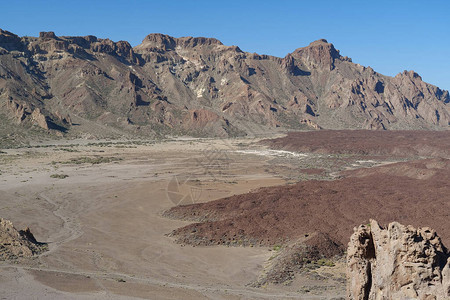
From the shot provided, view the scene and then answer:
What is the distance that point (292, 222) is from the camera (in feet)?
97.5

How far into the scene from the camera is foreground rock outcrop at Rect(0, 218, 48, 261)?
2225cm

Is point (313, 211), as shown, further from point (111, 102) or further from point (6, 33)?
point (6, 33)

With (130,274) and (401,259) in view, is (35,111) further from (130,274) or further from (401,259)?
(401,259)

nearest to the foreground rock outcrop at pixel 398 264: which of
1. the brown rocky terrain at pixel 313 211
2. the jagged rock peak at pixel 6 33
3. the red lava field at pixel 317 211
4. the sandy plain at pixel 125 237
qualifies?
the sandy plain at pixel 125 237

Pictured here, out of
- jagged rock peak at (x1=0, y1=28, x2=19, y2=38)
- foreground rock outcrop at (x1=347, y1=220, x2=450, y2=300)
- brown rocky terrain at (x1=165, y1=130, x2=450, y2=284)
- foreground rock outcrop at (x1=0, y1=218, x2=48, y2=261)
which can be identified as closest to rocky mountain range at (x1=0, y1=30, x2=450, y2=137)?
jagged rock peak at (x1=0, y1=28, x2=19, y2=38)

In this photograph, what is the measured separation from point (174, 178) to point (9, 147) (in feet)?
185

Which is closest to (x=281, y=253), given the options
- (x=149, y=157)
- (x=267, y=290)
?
(x=267, y=290)

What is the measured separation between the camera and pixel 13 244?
75.2 feet

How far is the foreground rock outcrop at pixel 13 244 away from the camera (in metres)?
22.2

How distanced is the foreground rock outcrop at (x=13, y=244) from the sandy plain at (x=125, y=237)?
0.75 m

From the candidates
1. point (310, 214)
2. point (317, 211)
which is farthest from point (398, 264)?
point (317, 211)

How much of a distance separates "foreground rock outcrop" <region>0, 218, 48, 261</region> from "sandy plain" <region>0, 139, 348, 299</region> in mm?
752

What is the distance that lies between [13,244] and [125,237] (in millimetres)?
8021

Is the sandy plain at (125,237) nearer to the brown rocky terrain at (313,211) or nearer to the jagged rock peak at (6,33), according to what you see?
the brown rocky terrain at (313,211)
